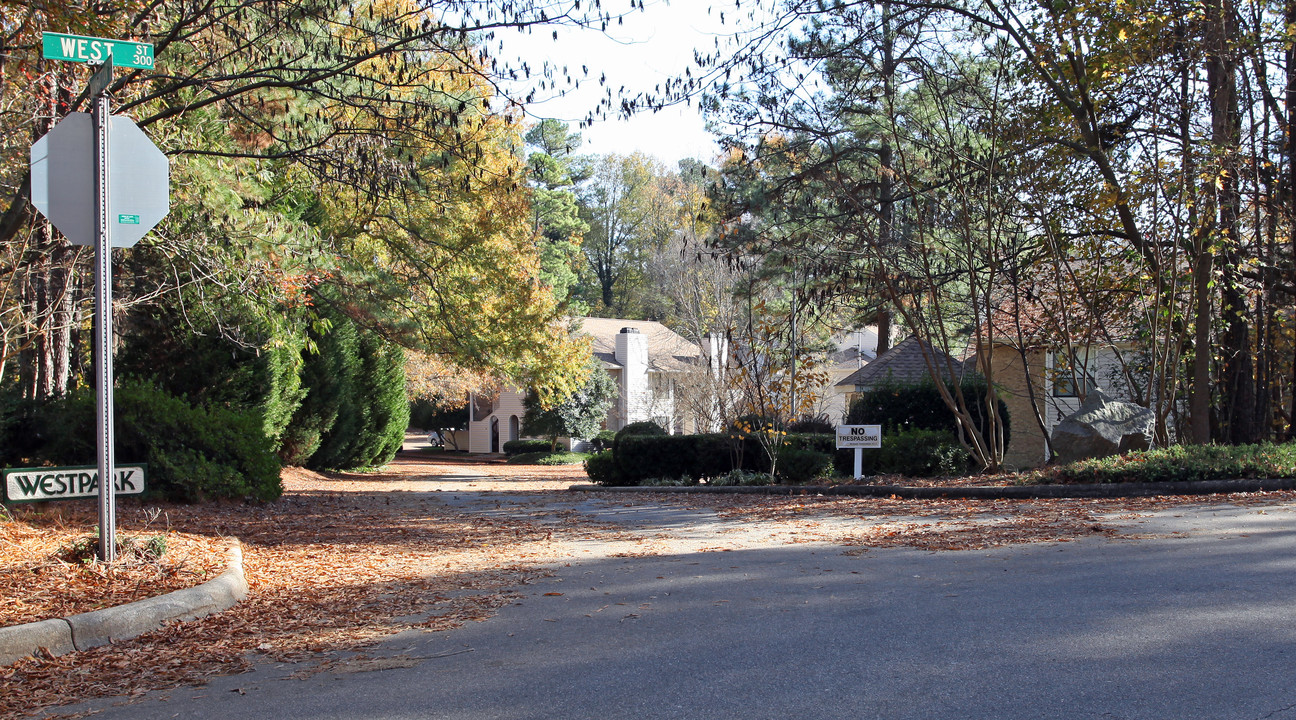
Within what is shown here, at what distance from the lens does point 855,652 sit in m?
5.40

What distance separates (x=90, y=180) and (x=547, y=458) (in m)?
31.9

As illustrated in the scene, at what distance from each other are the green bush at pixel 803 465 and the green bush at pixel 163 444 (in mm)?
9090

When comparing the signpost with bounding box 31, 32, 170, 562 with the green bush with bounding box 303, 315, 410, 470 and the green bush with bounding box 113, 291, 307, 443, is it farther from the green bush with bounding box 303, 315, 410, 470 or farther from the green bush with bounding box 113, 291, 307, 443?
the green bush with bounding box 303, 315, 410, 470

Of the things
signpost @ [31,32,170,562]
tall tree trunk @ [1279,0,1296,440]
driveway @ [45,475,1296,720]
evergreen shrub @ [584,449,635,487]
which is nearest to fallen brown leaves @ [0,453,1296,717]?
driveway @ [45,475,1296,720]

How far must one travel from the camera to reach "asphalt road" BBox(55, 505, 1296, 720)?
4539mm

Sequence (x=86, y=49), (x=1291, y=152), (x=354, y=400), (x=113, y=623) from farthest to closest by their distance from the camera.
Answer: (x=354, y=400) → (x=1291, y=152) → (x=86, y=49) → (x=113, y=623)

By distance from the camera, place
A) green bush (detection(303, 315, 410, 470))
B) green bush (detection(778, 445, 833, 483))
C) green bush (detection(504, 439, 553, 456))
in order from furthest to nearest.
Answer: green bush (detection(504, 439, 553, 456)) < green bush (detection(303, 315, 410, 470)) < green bush (detection(778, 445, 833, 483))

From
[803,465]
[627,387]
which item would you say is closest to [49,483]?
[803,465]

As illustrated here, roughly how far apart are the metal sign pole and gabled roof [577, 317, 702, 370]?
112 feet

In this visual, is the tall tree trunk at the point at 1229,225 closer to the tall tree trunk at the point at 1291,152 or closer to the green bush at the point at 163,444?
the tall tree trunk at the point at 1291,152

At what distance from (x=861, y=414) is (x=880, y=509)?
10859 millimetres

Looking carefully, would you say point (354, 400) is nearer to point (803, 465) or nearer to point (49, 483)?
point (803, 465)

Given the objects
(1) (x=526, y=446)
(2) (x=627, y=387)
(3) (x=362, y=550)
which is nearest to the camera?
(3) (x=362, y=550)

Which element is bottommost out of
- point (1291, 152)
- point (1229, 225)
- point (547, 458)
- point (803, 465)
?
point (547, 458)
